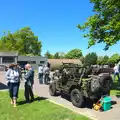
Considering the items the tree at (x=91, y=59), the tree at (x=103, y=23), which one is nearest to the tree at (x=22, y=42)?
the tree at (x=91, y=59)

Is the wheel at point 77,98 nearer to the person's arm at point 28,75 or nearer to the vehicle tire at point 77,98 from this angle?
the vehicle tire at point 77,98

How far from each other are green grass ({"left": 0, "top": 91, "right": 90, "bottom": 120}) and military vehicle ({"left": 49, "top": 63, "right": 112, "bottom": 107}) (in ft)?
3.55

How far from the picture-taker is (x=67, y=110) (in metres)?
10.2

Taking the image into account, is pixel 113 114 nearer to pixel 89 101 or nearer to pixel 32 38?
pixel 89 101

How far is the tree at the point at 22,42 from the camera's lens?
88125 millimetres

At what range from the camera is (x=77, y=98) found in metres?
11.3

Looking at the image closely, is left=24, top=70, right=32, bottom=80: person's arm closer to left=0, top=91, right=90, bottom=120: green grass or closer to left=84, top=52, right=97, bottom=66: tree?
left=0, top=91, right=90, bottom=120: green grass

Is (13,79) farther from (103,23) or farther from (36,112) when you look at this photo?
(103,23)

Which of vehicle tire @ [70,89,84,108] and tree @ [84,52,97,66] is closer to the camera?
vehicle tire @ [70,89,84,108]

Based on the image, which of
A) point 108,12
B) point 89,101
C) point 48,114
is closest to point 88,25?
point 108,12

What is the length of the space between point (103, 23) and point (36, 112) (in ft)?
36.3

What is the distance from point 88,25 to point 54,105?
984 centimetres

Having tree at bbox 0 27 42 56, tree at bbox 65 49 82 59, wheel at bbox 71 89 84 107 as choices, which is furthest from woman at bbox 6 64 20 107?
tree at bbox 65 49 82 59

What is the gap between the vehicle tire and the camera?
36.2 ft
